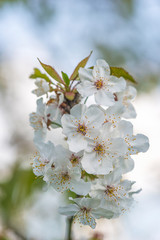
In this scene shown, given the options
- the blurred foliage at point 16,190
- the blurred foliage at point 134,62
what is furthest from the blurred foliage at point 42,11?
the blurred foliage at point 16,190

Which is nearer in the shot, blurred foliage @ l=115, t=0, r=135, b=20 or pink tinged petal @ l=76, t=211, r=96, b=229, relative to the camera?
pink tinged petal @ l=76, t=211, r=96, b=229

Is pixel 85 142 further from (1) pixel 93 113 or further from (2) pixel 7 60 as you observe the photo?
(2) pixel 7 60

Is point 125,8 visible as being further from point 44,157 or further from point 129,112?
point 44,157

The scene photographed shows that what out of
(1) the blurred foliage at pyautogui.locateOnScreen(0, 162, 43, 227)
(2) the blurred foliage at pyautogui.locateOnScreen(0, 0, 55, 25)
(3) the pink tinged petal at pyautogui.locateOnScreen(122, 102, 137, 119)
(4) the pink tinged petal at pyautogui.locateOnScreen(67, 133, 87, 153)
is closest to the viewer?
(4) the pink tinged petal at pyautogui.locateOnScreen(67, 133, 87, 153)

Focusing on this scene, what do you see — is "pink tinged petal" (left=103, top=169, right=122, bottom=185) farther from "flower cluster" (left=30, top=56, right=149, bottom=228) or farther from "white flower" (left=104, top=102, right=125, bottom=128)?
"white flower" (left=104, top=102, right=125, bottom=128)

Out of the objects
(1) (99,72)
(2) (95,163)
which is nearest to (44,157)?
(2) (95,163)

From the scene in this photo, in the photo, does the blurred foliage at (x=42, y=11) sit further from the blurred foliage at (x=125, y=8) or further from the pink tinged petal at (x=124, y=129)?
the pink tinged petal at (x=124, y=129)

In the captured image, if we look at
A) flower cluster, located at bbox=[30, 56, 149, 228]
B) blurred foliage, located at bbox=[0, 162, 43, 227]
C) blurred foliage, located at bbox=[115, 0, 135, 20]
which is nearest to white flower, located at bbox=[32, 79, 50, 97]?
flower cluster, located at bbox=[30, 56, 149, 228]
